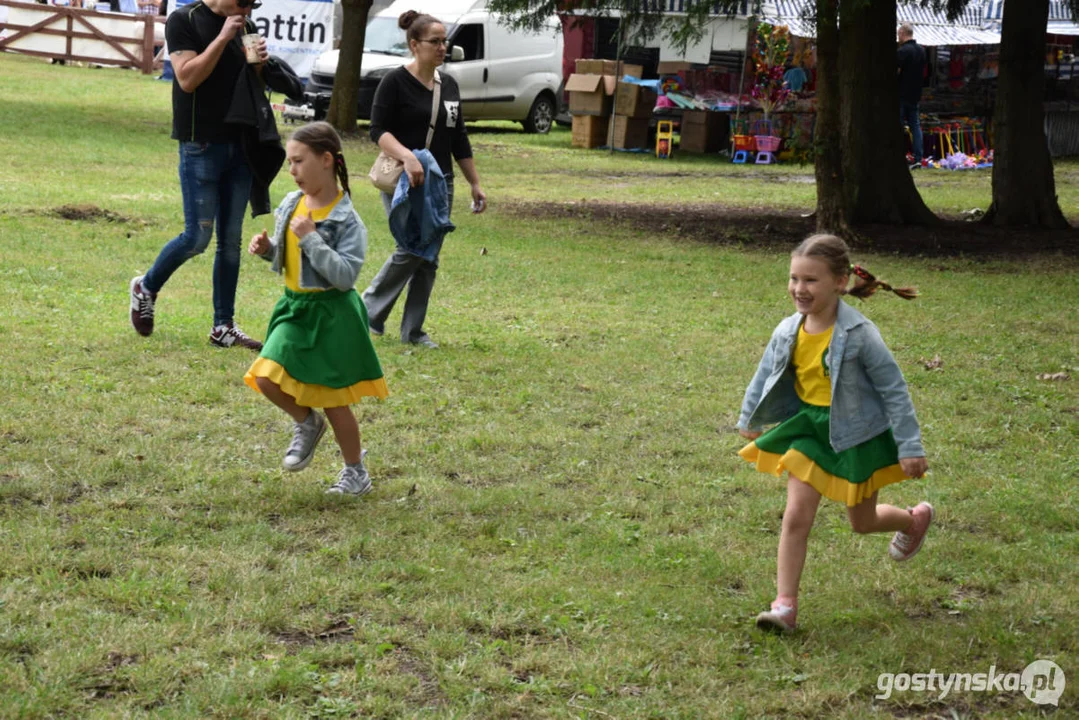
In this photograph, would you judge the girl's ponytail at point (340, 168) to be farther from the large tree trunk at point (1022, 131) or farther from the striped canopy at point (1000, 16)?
the striped canopy at point (1000, 16)

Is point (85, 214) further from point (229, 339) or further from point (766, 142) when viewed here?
point (766, 142)

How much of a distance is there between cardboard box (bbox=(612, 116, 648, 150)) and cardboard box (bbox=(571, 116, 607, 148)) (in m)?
0.42

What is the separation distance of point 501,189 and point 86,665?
1485cm

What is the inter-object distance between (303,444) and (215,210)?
8.99ft

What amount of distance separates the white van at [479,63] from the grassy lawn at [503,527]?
15617 mm

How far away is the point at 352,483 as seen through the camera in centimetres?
536

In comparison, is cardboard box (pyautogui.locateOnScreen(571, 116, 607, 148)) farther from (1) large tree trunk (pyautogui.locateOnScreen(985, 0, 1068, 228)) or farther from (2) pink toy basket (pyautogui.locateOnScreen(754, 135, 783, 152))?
(1) large tree trunk (pyautogui.locateOnScreen(985, 0, 1068, 228))

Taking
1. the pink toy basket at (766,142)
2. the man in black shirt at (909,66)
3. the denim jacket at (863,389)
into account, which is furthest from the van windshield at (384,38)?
the denim jacket at (863,389)

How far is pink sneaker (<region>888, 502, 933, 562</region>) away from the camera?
464 cm

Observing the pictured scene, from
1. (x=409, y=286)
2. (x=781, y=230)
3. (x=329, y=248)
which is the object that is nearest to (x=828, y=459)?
(x=329, y=248)

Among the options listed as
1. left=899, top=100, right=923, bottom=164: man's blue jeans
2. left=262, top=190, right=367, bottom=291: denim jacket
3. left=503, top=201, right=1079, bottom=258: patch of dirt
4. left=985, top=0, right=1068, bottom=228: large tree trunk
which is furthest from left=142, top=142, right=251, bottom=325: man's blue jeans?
left=899, top=100, right=923, bottom=164: man's blue jeans

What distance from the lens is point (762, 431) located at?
445 centimetres

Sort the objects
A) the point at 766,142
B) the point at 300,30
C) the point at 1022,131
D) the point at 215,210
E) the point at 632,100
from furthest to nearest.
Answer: the point at 300,30, the point at 632,100, the point at 766,142, the point at 1022,131, the point at 215,210

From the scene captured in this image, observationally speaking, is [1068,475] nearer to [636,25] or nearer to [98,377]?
[98,377]
